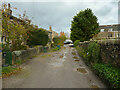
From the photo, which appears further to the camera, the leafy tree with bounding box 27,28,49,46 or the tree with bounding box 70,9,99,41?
the tree with bounding box 70,9,99,41

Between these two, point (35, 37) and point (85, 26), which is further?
point (85, 26)

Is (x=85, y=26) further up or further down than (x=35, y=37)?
further up

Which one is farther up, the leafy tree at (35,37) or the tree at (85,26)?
the tree at (85,26)

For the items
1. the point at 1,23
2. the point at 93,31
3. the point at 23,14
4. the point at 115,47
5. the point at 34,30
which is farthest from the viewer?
the point at 93,31

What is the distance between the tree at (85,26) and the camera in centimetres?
1866

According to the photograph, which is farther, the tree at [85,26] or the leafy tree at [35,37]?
the tree at [85,26]

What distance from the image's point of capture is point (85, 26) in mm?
18703

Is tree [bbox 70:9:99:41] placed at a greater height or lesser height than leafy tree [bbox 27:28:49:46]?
greater

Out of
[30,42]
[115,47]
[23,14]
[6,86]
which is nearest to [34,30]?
[30,42]

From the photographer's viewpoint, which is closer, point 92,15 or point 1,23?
point 1,23

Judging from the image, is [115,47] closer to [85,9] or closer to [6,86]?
[6,86]

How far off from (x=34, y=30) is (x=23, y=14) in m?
4.38

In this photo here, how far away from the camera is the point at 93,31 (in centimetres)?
1864

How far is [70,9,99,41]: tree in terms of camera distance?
1866cm
